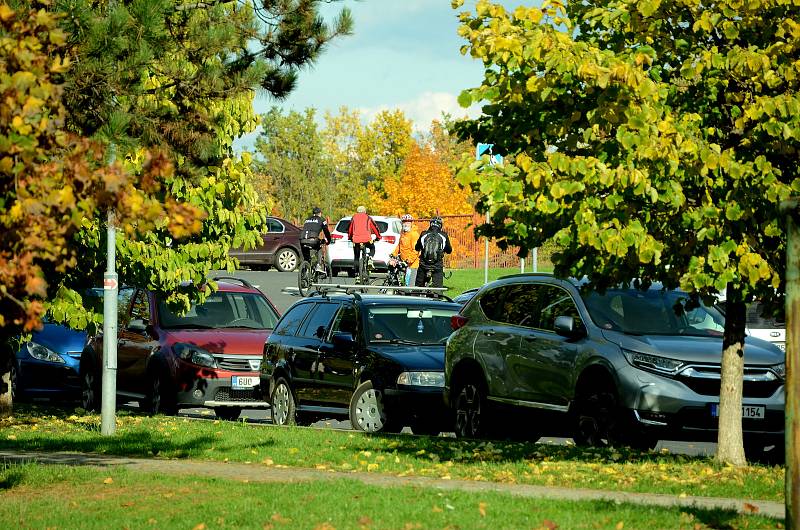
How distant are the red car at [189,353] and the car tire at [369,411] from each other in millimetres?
2696

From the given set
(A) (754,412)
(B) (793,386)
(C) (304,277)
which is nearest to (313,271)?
(C) (304,277)

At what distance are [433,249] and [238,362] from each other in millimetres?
14376

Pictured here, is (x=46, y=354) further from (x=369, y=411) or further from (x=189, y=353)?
(x=369, y=411)

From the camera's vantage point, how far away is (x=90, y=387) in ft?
66.7

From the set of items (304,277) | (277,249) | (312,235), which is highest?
(277,249)

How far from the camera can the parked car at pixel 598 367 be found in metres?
13.0

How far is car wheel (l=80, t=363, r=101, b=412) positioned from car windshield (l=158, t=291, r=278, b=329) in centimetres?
159

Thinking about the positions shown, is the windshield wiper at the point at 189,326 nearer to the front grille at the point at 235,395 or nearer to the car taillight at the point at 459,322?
the front grille at the point at 235,395

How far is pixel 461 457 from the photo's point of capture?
42.0 feet

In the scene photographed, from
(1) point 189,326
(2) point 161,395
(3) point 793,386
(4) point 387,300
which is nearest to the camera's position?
(3) point 793,386

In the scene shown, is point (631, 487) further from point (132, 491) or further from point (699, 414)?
point (132, 491)

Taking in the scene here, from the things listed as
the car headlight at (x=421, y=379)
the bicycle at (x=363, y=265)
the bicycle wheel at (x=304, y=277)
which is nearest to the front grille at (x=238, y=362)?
the car headlight at (x=421, y=379)

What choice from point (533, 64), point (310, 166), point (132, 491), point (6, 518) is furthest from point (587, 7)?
point (310, 166)

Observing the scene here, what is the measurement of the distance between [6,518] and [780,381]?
7488mm
